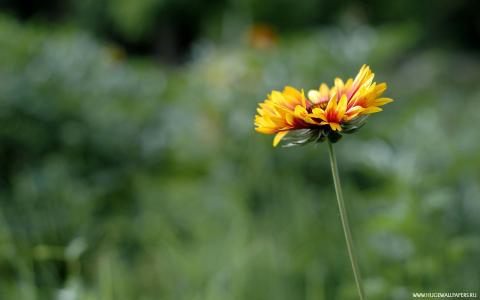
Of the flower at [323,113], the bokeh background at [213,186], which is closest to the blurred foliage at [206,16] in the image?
the bokeh background at [213,186]

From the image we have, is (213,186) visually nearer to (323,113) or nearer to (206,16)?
(323,113)

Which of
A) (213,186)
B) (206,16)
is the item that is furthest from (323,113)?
(206,16)

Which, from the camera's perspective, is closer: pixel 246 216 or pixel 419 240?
pixel 419 240

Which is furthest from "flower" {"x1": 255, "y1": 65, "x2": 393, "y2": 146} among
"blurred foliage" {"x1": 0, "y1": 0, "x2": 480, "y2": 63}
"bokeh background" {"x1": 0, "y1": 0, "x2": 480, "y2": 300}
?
"blurred foliage" {"x1": 0, "y1": 0, "x2": 480, "y2": 63}

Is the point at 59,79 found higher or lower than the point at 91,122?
higher

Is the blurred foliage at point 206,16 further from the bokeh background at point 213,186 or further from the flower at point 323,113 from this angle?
the flower at point 323,113

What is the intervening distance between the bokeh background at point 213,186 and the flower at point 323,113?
2.59 feet

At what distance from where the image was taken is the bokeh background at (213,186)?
1.59 metres

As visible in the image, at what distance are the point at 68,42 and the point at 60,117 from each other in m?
0.80

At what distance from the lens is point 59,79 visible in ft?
9.09

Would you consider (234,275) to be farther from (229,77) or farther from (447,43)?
(447,43)

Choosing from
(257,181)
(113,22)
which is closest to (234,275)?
(257,181)

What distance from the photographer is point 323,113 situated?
661 millimetres

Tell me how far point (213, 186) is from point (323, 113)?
1801 millimetres
